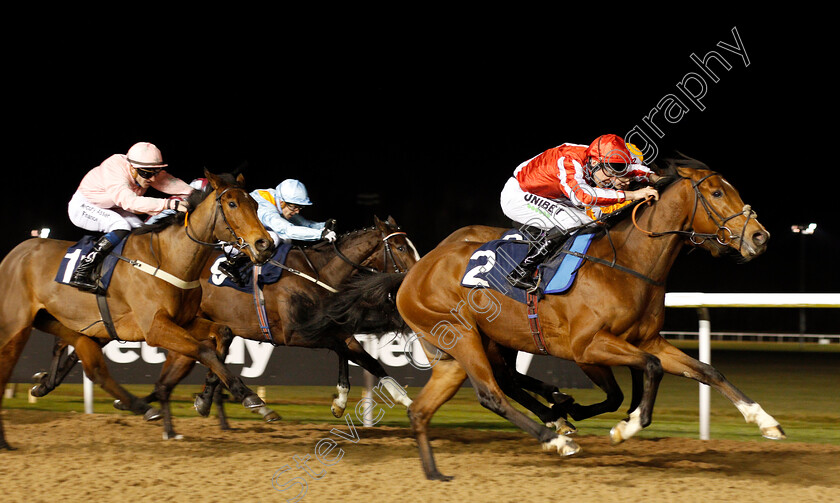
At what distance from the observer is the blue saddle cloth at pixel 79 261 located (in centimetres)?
480

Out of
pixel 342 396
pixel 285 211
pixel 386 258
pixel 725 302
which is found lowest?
pixel 342 396

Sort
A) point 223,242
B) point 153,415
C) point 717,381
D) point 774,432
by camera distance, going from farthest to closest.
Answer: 1. point 153,415
2. point 223,242
3. point 717,381
4. point 774,432

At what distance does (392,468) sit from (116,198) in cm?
243

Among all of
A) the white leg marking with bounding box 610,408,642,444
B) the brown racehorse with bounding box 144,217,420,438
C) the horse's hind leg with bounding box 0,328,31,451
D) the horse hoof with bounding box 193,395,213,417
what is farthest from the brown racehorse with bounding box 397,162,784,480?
the horse's hind leg with bounding box 0,328,31,451

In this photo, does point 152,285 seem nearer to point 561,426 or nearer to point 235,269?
point 235,269

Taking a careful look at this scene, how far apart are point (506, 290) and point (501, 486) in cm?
102

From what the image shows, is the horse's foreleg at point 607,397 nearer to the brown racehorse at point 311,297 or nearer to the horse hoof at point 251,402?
the brown racehorse at point 311,297

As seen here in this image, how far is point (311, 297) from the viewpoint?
554cm

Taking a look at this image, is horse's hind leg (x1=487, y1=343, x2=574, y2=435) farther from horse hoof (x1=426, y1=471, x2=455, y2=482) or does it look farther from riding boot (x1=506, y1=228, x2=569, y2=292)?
horse hoof (x1=426, y1=471, x2=455, y2=482)

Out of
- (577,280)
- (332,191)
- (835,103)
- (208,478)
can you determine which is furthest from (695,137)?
(208,478)

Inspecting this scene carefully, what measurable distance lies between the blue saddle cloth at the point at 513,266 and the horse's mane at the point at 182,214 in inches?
60.9

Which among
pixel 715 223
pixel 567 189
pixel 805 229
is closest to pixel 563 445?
pixel 715 223

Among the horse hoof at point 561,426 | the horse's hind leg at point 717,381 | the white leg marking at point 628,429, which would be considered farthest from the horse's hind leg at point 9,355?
the horse's hind leg at point 717,381

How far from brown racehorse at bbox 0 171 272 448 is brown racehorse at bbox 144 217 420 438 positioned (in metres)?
0.58
